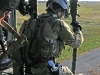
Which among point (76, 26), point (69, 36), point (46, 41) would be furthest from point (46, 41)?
point (76, 26)

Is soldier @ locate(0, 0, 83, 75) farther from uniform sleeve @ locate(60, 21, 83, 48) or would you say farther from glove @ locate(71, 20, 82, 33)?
glove @ locate(71, 20, 82, 33)

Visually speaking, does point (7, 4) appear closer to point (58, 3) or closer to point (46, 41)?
point (46, 41)

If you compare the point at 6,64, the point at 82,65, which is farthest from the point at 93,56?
the point at 6,64

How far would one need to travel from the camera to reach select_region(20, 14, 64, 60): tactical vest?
Result: 182 inches

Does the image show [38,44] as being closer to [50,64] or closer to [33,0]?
[50,64]

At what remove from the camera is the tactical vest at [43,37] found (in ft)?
15.2

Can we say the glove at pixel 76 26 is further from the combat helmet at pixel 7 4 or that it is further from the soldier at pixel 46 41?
the combat helmet at pixel 7 4

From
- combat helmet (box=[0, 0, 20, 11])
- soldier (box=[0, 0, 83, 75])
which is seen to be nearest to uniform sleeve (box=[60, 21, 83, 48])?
soldier (box=[0, 0, 83, 75])

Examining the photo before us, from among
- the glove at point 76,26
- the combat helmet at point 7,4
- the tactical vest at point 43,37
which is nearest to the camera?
the combat helmet at point 7,4

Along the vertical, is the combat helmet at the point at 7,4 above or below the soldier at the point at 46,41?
above

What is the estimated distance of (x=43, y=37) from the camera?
4637 mm

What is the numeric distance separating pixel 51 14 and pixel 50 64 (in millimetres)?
756

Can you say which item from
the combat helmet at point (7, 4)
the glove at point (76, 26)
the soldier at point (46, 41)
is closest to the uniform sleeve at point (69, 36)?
the soldier at point (46, 41)

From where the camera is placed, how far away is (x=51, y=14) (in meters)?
4.80
